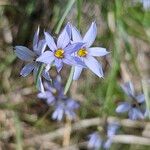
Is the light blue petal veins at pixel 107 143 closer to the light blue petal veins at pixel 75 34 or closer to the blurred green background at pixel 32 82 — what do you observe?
the blurred green background at pixel 32 82

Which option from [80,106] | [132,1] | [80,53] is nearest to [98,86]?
[80,106]

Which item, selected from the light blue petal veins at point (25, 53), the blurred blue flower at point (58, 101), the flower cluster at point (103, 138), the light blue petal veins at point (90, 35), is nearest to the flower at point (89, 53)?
the light blue petal veins at point (90, 35)

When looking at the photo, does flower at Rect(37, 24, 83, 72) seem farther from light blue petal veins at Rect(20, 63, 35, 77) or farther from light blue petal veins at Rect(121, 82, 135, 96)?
light blue petal veins at Rect(121, 82, 135, 96)

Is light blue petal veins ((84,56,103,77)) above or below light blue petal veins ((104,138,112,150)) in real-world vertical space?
above

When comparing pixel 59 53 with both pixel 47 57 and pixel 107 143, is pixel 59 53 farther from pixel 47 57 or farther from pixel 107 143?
pixel 107 143

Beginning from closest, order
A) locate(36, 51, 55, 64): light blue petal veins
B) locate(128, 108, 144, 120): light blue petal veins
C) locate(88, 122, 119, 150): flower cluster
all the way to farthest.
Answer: locate(36, 51, 55, 64): light blue petal veins
locate(128, 108, 144, 120): light blue petal veins
locate(88, 122, 119, 150): flower cluster

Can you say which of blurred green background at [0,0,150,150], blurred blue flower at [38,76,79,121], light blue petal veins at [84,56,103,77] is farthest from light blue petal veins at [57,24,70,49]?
blurred green background at [0,0,150,150]

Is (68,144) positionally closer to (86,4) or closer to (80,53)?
(86,4)

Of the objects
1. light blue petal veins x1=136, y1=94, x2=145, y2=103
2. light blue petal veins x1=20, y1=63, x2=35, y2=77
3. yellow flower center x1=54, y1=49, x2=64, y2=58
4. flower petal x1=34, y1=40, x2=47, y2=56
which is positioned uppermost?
flower petal x1=34, y1=40, x2=47, y2=56
